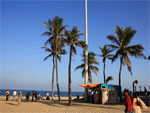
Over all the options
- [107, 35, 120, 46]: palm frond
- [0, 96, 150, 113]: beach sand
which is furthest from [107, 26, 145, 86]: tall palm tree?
[0, 96, 150, 113]: beach sand

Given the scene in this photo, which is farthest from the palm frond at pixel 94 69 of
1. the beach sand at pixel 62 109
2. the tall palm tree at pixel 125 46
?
the beach sand at pixel 62 109

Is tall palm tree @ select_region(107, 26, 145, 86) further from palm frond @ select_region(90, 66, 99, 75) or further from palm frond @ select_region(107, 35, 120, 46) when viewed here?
palm frond @ select_region(90, 66, 99, 75)

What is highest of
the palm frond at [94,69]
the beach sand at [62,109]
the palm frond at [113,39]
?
the palm frond at [113,39]

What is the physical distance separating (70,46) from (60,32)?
5.08m

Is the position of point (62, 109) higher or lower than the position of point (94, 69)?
lower

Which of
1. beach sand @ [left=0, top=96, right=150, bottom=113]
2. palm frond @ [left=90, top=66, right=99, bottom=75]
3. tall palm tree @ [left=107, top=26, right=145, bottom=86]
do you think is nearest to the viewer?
beach sand @ [left=0, top=96, right=150, bottom=113]

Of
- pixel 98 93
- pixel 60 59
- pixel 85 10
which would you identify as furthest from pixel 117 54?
pixel 60 59

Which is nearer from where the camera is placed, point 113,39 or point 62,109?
point 62,109

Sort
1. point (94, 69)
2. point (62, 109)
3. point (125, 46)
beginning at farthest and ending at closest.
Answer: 1. point (94, 69)
2. point (125, 46)
3. point (62, 109)

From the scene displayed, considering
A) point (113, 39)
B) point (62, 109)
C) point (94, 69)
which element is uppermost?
point (113, 39)

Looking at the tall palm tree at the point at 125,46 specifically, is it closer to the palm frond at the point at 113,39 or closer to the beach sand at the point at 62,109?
the palm frond at the point at 113,39

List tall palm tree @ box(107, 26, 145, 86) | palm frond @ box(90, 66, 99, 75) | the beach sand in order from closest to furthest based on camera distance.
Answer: the beach sand → tall palm tree @ box(107, 26, 145, 86) → palm frond @ box(90, 66, 99, 75)

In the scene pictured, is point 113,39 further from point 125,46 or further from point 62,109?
point 62,109

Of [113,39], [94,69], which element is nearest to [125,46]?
[113,39]
